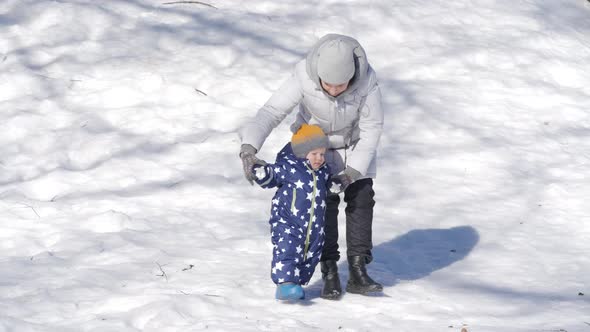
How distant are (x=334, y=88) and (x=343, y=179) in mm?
550

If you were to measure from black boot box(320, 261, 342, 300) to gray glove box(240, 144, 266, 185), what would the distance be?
80cm

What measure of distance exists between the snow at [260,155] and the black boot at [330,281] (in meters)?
0.11

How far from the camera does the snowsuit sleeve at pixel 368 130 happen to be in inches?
211

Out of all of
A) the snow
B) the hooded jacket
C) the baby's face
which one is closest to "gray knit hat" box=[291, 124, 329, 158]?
the baby's face

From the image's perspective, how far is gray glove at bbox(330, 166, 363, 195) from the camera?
5.35 metres

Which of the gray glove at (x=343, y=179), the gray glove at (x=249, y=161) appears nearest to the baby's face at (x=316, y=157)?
the gray glove at (x=343, y=179)

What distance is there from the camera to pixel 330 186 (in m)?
5.38

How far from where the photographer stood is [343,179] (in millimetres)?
5363

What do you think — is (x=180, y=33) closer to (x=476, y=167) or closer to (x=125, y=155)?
(x=125, y=155)

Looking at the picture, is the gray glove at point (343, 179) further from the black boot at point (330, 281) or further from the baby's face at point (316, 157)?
the black boot at point (330, 281)

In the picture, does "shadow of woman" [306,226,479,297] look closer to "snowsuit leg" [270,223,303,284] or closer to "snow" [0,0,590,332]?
"snow" [0,0,590,332]

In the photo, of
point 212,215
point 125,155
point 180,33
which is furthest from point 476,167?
point 180,33

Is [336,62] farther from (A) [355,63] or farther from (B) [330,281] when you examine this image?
(B) [330,281]

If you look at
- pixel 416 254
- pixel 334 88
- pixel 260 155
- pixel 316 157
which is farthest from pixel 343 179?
pixel 260 155
